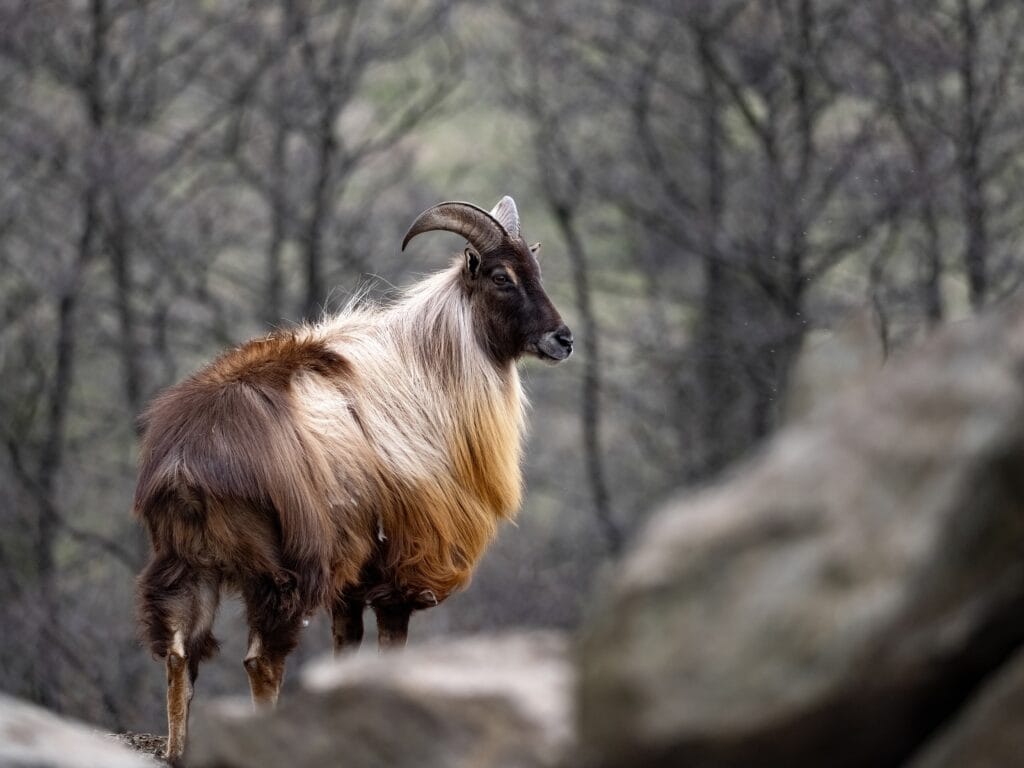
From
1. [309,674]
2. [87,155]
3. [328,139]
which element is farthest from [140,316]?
[309,674]

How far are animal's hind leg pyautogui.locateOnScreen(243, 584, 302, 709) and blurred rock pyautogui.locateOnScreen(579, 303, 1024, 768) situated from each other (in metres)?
3.81

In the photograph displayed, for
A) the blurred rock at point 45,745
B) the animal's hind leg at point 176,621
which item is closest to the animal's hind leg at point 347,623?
the animal's hind leg at point 176,621

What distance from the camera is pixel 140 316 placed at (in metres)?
20.4

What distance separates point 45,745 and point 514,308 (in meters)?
4.46

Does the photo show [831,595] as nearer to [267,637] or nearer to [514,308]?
[267,637]

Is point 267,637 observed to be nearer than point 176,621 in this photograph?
No

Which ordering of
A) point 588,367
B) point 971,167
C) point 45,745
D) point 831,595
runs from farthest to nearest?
point 588,367 → point 971,167 → point 45,745 → point 831,595

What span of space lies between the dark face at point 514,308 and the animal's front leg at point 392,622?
59.0 inches

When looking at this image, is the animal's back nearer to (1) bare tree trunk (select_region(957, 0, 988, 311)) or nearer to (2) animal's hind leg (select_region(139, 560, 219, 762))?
(2) animal's hind leg (select_region(139, 560, 219, 762))

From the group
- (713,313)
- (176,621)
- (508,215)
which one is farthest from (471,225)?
(713,313)

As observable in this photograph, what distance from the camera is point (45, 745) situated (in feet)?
14.6

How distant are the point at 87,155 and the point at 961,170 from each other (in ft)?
34.7

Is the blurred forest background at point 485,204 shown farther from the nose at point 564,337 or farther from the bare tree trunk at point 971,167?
A: the nose at point 564,337

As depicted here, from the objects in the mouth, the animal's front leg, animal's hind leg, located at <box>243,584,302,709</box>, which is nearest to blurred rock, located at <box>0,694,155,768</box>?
animal's hind leg, located at <box>243,584,302,709</box>
